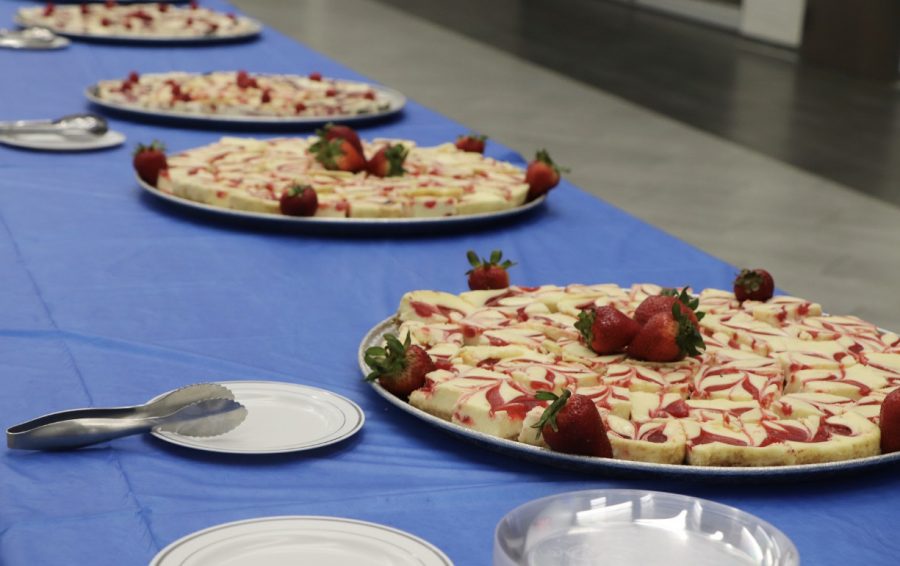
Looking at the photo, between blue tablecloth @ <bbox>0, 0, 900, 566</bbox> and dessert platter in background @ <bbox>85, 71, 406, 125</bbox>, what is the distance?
0.07 metres

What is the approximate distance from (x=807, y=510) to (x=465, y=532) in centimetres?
33

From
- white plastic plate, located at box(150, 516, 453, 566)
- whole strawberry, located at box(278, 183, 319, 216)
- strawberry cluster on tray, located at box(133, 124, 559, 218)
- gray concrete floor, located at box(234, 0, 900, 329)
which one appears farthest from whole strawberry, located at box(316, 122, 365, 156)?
gray concrete floor, located at box(234, 0, 900, 329)

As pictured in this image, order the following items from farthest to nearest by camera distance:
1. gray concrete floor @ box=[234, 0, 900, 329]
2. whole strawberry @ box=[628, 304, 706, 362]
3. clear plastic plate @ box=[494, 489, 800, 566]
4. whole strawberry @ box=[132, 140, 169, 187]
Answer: gray concrete floor @ box=[234, 0, 900, 329]
whole strawberry @ box=[132, 140, 169, 187]
whole strawberry @ box=[628, 304, 706, 362]
clear plastic plate @ box=[494, 489, 800, 566]

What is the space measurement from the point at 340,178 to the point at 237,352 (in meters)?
0.79

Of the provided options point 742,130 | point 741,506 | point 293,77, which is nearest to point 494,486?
point 741,506

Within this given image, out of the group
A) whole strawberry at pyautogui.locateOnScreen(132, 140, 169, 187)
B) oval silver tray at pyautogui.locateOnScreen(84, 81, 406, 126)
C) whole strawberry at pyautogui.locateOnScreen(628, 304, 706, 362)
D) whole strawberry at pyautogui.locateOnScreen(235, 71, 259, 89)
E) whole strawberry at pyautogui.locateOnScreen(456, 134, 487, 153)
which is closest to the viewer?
whole strawberry at pyautogui.locateOnScreen(628, 304, 706, 362)

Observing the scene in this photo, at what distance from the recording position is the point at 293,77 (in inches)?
143

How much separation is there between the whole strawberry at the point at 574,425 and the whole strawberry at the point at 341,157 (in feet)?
4.11

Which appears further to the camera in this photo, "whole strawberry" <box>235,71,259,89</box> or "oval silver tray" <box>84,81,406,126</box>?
"whole strawberry" <box>235,71,259,89</box>

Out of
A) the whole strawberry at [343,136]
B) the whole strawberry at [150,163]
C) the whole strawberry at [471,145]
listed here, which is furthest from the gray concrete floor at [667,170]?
the whole strawberry at [150,163]

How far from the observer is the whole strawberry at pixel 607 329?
62.6 inches

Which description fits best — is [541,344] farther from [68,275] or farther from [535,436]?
[68,275]

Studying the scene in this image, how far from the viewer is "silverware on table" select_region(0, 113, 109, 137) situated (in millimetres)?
2959

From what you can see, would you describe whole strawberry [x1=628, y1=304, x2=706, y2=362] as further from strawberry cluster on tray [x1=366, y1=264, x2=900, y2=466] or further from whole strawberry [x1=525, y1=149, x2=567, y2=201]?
whole strawberry [x1=525, y1=149, x2=567, y2=201]
